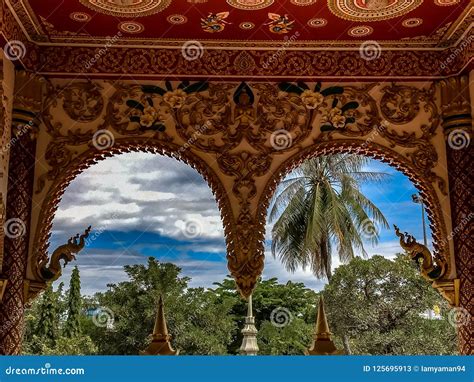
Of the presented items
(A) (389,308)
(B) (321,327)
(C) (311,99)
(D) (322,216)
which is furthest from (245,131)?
Answer: (D) (322,216)

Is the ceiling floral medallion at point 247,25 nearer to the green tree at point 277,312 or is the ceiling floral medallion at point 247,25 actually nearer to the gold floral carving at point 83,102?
the gold floral carving at point 83,102

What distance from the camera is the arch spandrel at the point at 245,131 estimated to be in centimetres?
324

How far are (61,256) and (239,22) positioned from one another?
161 cm

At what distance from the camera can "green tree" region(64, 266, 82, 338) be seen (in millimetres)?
7617

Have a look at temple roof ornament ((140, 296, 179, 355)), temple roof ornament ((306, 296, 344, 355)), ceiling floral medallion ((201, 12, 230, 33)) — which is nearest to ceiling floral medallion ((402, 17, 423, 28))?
ceiling floral medallion ((201, 12, 230, 33))

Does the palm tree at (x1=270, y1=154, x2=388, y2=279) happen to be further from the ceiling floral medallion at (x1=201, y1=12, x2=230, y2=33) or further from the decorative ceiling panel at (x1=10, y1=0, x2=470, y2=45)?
the ceiling floral medallion at (x1=201, y1=12, x2=230, y2=33)

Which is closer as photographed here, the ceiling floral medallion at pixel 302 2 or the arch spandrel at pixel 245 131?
the ceiling floral medallion at pixel 302 2

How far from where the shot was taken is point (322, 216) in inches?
340

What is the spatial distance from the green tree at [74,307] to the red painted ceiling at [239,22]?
5270 millimetres

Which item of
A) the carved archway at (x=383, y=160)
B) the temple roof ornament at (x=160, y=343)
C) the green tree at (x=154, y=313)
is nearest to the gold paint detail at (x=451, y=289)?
the carved archway at (x=383, y=160)

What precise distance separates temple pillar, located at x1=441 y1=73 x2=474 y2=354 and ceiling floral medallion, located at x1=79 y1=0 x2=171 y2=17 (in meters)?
1.69

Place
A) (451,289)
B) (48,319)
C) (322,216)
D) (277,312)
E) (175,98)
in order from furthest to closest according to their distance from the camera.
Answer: (322,216), (277,312), (48,319), (175,98), (451,289)

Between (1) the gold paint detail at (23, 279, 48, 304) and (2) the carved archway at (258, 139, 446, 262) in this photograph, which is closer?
(1) the gold paint detail at (23, 279, 48, 304)

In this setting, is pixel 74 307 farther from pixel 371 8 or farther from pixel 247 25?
pixel 371 8
